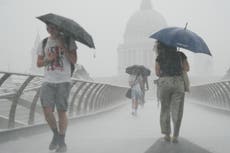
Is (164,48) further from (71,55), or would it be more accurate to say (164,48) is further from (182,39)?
(71,55)

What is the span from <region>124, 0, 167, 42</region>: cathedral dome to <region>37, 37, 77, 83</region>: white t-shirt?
4245 inches

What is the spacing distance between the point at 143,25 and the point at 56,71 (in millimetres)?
109749

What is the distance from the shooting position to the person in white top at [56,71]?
5.62m

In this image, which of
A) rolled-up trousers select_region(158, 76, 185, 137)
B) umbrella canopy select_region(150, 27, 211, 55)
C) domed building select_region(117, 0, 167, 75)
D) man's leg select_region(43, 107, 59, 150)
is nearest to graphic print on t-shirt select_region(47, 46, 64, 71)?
man's leg select_region(43, 107, 59, 150)

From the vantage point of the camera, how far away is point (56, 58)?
5617mm

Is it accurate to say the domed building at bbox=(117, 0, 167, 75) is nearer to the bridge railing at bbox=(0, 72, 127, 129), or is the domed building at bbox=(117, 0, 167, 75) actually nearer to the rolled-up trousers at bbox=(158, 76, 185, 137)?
the bridge railing at bbox=(0, 72, 127, 129)

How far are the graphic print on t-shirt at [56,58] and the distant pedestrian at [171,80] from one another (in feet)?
4.28

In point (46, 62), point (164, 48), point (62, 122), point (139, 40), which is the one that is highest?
point (139, 40)

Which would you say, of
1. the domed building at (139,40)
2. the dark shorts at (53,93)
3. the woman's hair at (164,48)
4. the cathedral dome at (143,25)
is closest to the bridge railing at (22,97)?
the dark shorts at (53,93)

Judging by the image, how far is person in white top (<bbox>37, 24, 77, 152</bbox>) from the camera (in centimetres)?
562

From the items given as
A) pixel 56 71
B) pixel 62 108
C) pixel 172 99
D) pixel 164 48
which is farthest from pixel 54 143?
pixel 164 48

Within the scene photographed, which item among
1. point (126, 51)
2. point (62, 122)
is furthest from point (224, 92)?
point (126, 51)

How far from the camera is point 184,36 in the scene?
19.1 ft

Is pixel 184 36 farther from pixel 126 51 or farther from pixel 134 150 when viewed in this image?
pixel 126 51
